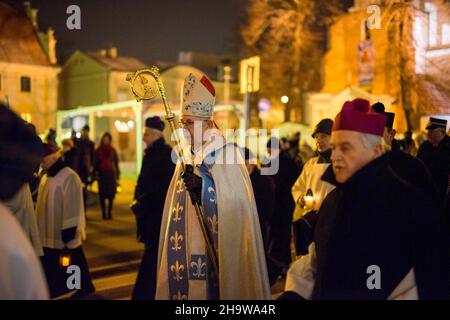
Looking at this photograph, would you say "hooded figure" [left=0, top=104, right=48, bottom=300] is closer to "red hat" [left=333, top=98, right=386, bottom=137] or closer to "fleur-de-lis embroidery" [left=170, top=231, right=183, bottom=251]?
"red hat" [left=333, top=98, right=386, bottom=137]

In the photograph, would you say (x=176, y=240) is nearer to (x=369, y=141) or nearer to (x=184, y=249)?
(x=184, y=249)

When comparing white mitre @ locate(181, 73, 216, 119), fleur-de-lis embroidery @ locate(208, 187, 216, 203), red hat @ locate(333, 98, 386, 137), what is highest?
white mitre @ locate(181, 73, 216, 119)

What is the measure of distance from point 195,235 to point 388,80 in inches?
1024

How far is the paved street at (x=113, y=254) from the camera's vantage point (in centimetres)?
793

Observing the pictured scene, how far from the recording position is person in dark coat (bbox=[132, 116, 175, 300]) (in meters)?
5.95

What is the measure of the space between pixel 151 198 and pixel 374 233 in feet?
12.6

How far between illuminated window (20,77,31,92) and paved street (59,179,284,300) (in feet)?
96.5

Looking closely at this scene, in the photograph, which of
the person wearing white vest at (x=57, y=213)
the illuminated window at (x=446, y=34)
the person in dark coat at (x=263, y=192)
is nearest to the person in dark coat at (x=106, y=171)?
the person in dark coat at (x=263, y=192)

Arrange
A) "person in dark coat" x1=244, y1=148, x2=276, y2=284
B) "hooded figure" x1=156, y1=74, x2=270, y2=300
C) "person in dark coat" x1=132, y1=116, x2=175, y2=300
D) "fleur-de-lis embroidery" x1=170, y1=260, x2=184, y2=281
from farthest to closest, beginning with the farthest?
1. "person in dark coat" x1=244, y1=148, x2=276, y2=284
2. "person in dark coat" x1=132, y1=116, x2=175, y2=300
3. "fleur-de-lis embroidery" x1=170, y1=260, x2=184, y2=281
4. "hooded figure" x1=156, y1=74, x2=270, y2=300

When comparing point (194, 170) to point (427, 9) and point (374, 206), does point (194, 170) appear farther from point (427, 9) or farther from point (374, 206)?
point (427, 9)

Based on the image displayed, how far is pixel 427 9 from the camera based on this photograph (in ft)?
33.3

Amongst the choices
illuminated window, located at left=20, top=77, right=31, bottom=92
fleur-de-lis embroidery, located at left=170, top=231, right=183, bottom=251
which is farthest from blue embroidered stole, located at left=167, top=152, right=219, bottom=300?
illuminated window, located at left=20, top=77, right=31, bottom=92

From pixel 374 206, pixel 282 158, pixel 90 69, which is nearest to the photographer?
pixel 374 206

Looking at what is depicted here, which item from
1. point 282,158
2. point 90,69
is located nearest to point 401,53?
point 282,158
